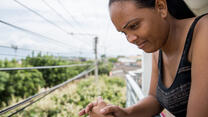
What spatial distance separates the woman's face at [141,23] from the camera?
59cm

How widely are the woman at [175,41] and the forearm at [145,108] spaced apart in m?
0.17

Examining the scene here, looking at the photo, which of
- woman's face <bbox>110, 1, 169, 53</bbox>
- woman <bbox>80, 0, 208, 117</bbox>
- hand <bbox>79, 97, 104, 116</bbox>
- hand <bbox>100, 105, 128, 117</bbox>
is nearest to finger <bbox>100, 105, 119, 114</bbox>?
hand <bbox>100, 105, 128, 117</bbox>

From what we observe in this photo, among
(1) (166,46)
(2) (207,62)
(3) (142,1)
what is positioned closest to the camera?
(2) (207,62)

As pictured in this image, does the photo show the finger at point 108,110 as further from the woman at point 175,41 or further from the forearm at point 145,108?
the woman at point 175,41

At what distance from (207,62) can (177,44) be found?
0.20 meters

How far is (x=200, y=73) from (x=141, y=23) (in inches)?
11.1

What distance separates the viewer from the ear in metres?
0.59

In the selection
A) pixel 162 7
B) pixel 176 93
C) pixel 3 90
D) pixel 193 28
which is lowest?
pixel 3 90

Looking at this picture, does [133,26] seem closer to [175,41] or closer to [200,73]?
[175,41]

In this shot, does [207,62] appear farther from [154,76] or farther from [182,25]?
[154,76]

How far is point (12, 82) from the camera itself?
906 centimetres

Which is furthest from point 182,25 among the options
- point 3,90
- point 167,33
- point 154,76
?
point 3,90

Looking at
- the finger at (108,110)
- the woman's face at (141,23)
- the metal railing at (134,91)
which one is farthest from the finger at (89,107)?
the metal railing at (134,91)

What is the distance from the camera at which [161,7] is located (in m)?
0.60
